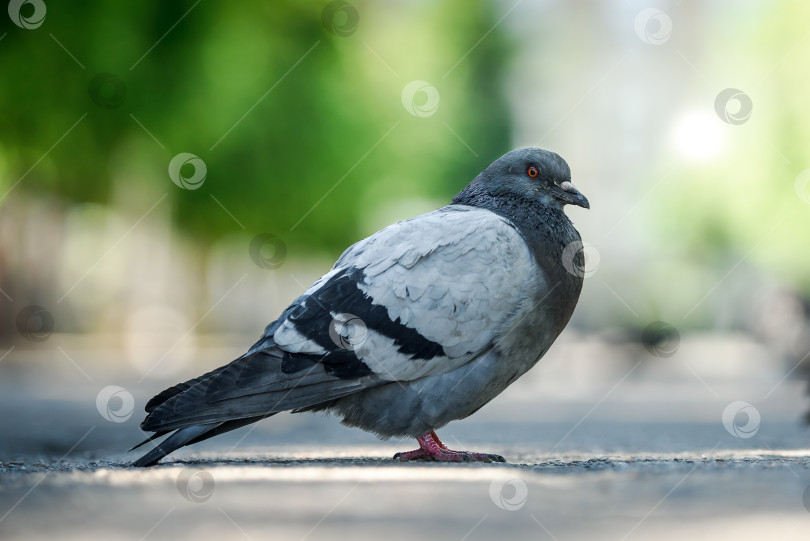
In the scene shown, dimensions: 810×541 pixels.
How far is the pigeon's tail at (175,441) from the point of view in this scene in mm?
4090

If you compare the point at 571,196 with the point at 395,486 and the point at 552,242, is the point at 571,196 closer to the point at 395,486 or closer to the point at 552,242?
the point at 552,242

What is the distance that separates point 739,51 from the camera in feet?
62.9

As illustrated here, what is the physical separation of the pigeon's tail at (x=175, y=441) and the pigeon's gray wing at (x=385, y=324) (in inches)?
5.8

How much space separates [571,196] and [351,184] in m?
13.9

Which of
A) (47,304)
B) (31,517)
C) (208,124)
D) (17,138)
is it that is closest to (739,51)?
(208,124)

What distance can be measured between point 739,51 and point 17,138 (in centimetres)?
1340

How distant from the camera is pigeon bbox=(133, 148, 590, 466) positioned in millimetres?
4117

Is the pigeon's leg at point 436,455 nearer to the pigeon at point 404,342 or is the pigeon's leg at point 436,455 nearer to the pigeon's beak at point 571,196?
the pigeon at point 404,342

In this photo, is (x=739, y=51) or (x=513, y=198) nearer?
(x=513, y=198)

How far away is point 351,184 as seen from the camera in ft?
61.0

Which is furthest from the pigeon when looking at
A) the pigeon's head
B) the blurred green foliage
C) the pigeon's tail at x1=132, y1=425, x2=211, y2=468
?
the blurred green foliage

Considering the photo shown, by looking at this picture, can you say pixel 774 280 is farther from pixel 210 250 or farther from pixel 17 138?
pixel 17 138

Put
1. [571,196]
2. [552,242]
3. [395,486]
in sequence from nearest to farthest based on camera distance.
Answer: [395,486], [552,242], [571,196]

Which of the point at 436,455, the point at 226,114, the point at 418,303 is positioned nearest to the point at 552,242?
the point at 418,303
